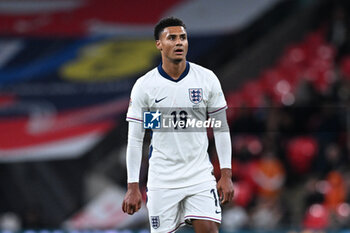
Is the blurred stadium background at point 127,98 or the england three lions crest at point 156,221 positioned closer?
the england three lions crest at point 156,221

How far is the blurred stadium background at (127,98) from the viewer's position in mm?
12008

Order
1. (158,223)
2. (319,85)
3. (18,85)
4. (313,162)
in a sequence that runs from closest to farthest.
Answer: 1. (158,223)
2. (313,162)
3. (319,85)
4. (18,85)

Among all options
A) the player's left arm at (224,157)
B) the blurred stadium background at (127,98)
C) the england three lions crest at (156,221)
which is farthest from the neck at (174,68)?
the blurred stadium background at (127,98)

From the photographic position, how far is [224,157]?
5.93 metres

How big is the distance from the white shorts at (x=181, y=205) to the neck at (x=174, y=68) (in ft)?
2.75

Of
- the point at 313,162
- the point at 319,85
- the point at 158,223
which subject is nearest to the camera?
the point at 158,223

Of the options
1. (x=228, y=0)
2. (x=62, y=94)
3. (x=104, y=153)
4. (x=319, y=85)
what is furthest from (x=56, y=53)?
(x=319, y=85)

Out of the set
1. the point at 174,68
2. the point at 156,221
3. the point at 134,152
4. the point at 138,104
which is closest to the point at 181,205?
the point at 156,221

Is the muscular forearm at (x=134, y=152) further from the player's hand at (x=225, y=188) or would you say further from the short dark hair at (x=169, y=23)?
the short dark hair at (x=169, y=23)

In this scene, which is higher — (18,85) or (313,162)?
(18,85)

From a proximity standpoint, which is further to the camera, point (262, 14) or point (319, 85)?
point (262, 14)

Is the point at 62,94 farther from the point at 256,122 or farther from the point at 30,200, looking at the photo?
the point at 256,122

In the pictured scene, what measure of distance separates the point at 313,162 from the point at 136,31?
197 inches

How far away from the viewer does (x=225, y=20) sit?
1560 centimetres
